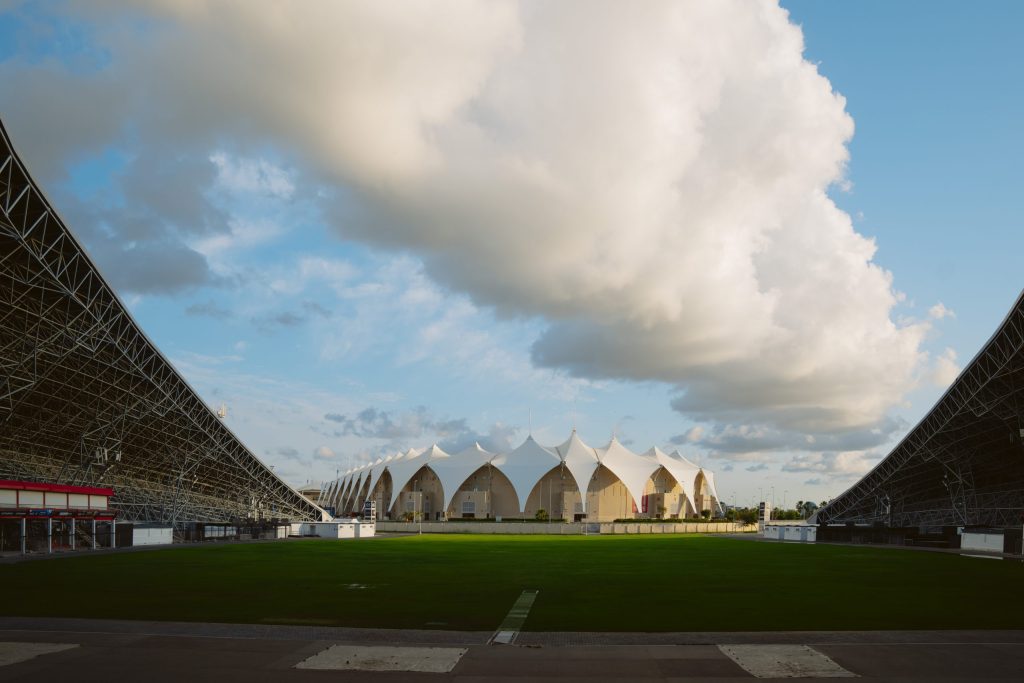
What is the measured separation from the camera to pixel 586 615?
57.4 feet

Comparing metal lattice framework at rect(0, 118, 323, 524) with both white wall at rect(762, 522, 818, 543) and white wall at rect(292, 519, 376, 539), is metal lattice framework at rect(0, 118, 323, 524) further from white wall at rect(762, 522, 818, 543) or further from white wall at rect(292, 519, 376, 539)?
white wall at rect(762, 522, 818, 543)

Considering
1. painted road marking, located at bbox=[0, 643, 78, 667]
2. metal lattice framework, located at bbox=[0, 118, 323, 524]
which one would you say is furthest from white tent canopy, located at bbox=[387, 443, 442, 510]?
painted road marking, located at bbox=[0, 643, 78, 667]

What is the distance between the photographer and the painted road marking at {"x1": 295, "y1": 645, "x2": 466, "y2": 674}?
A: 11.9 metres

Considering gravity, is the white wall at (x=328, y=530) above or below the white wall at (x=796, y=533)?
above

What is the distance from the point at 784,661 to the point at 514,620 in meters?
6.02

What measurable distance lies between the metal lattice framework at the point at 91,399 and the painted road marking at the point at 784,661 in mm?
27874

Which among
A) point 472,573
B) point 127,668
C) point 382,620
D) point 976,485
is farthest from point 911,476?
point 127,668

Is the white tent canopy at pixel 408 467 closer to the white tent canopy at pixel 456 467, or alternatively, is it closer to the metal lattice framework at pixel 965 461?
the white tent canopy at pixel 456 467

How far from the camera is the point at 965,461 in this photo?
6712cm

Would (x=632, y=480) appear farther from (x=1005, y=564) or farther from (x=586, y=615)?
(x=586, y=615)

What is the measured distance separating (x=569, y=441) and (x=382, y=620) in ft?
319

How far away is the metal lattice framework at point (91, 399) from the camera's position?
3362 cm

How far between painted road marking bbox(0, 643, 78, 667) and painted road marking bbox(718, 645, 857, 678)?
35.6 feet

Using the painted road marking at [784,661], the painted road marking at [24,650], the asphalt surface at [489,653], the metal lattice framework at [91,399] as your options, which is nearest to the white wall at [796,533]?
the metal lattice framework at [91,399]
